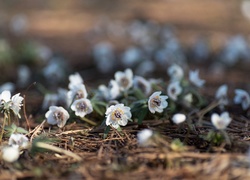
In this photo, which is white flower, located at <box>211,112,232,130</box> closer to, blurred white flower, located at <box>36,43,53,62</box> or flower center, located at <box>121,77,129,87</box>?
flower center, located at <box>121,77,129,87</box>

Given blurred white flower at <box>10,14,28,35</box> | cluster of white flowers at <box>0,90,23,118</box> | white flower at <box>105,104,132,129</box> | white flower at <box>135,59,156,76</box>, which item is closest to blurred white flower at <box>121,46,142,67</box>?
white flower at <box>135,59,156,76</box>

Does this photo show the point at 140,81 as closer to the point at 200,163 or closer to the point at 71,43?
the point at 200,163

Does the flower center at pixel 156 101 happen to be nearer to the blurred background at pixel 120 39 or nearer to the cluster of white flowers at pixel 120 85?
the cluster of white flowers at pixel 120 85

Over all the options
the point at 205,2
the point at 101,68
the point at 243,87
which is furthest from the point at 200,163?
the point at 205,2

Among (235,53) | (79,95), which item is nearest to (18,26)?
(235,53)

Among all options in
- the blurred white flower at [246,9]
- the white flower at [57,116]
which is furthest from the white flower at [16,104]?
the blurred white flower at [246,9]

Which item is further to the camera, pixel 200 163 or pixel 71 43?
pixel 71 43
